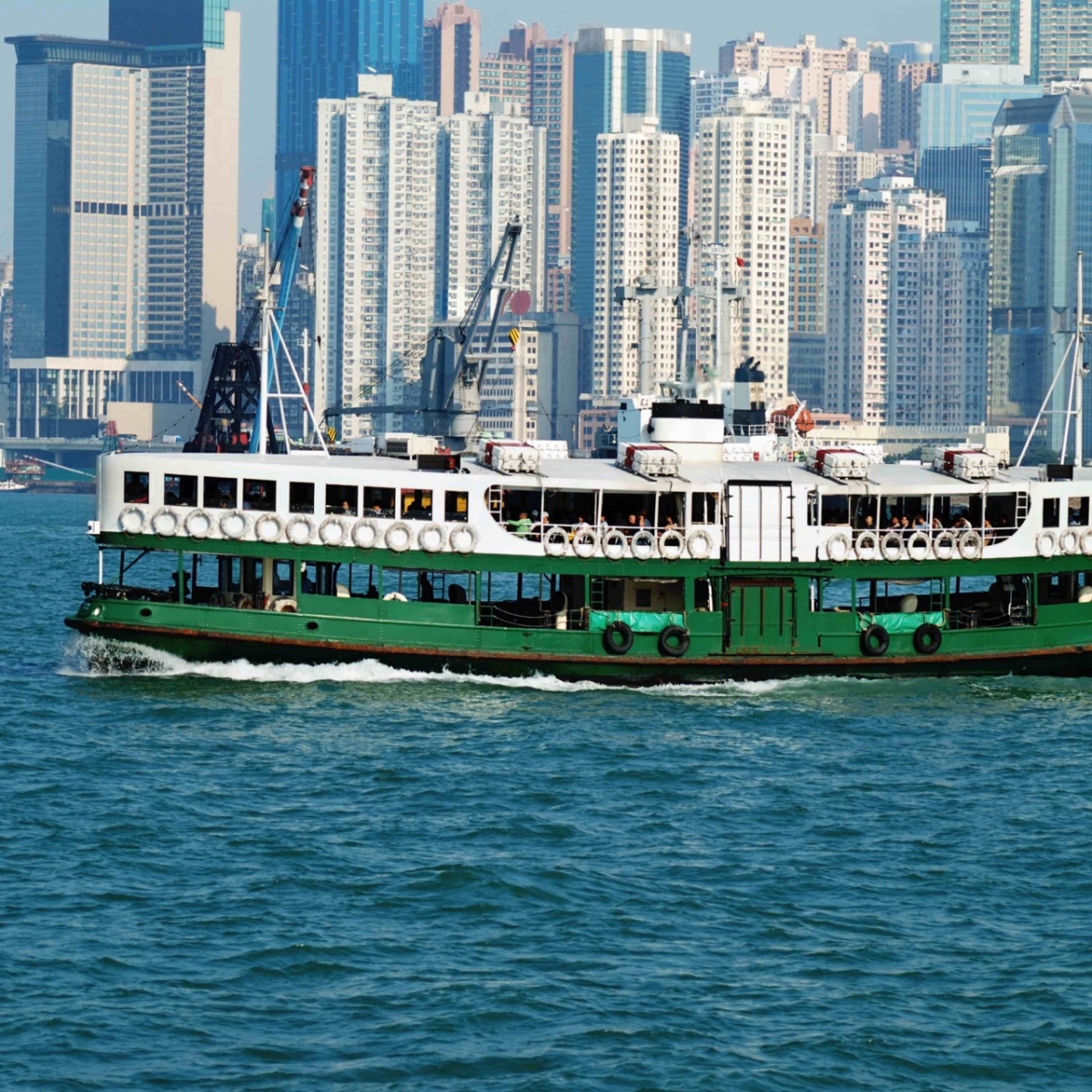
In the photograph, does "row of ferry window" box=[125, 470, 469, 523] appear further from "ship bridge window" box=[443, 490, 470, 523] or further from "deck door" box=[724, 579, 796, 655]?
"deck door" box=[724, 579, 796, 655]

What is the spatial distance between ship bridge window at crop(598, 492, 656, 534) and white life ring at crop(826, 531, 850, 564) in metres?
3.40

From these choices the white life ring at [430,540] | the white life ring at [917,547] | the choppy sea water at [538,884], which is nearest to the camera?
the choppy sea water at [538,884]

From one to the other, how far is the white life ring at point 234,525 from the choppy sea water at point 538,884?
8.16 ft

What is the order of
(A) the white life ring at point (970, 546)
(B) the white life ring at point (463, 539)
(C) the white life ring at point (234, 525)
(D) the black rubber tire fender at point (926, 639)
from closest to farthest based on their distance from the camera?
(C) the white life ring at point (234, 525) → (B) the white life ring at point (463, 539) → (D) the black rubber tire fender at point (926, 639) → (A) the white life ring at point (970, 546)

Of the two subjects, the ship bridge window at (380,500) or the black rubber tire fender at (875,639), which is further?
the black rubber tire fender at (875,639)

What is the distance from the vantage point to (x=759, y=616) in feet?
140

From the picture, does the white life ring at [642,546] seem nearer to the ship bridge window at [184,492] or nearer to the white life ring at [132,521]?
the ship bridge window at [184,492]

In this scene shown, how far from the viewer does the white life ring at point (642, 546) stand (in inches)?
1665

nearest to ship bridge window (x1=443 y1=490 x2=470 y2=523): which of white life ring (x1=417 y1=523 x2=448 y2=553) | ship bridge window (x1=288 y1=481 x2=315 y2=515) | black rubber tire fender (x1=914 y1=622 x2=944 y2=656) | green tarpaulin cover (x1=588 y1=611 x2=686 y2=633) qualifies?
white life ring (x1=417 y1=523 x2=448 y2=553)

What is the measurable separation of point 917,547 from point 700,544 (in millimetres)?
4302

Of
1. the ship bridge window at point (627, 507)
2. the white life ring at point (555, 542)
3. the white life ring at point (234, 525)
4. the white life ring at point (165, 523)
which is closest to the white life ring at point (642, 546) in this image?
the ship bridge window at point (627, 507)

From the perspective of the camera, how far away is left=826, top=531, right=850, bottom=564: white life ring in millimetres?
42656

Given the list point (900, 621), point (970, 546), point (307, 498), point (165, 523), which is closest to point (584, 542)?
point (307, 498)

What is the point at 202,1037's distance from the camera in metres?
23.1
